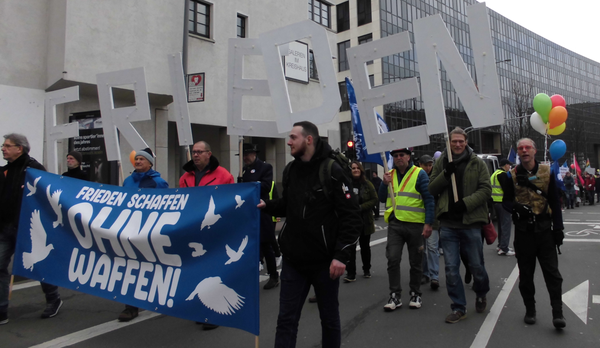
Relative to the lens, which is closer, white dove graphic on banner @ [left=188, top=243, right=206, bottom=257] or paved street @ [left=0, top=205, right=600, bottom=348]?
white dove graphic on banner @ [left=188, top=243, right=206, bottom=257]

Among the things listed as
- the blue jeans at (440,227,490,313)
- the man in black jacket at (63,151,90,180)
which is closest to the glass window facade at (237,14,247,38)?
the man in black jacket at (63,151,90,180)

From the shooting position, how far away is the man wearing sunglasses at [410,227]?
5.12m

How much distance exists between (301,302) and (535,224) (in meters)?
2.81

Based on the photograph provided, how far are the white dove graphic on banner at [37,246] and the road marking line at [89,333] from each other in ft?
3.52

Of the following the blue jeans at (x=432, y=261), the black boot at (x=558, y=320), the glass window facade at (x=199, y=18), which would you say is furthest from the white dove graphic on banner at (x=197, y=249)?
the glass window facade at (x=199, y=18)

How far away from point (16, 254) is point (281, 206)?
11.8 ft

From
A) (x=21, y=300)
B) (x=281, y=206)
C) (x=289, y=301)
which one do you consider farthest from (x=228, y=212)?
(x=21, y=300)

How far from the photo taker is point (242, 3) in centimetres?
1653

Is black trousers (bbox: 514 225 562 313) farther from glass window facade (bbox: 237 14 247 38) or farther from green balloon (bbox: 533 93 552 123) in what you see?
glass window facade (bbox: 237 14 247 38)

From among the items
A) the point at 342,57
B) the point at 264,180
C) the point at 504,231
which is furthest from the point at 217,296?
the point at 342,57

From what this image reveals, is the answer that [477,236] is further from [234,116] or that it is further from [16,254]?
[16,254]

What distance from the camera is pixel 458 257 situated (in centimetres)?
470

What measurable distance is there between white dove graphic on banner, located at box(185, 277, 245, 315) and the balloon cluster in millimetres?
11305

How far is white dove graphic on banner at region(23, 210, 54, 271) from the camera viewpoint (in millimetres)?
4941
